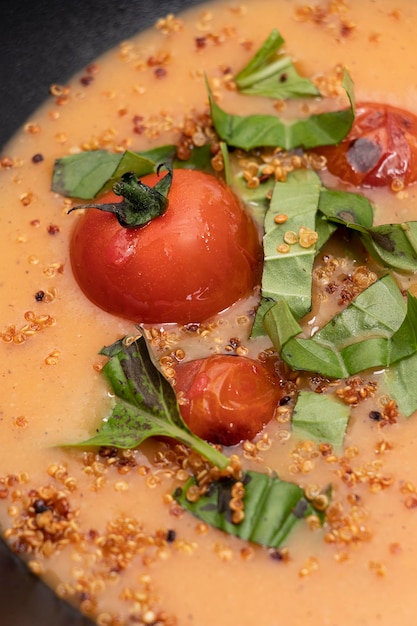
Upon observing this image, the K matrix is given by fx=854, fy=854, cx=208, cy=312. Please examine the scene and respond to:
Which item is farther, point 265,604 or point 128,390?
point 128,390

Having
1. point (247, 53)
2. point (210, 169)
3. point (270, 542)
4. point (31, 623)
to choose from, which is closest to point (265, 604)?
point (270, 542)

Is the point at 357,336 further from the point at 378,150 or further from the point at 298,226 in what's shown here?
the point at 378,150

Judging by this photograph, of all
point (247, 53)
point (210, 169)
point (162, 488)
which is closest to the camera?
point (162, 488)

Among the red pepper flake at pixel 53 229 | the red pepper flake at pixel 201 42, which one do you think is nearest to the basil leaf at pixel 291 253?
the red pepper flake at pixel 53 229

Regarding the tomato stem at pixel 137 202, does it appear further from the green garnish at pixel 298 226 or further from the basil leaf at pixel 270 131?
the basil leaf at pixel 270 131

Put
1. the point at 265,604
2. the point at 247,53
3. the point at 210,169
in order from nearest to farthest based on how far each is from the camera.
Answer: the point at 265,604 < the point at 210,169 < the point at 247,53

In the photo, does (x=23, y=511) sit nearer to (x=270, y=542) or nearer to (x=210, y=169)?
(x=270, y=542)

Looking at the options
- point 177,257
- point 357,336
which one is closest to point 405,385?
point 357,336
